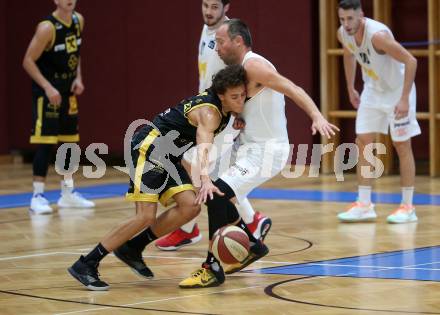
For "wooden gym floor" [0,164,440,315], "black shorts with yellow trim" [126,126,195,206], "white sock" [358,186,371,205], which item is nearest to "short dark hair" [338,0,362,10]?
"white sock" [358,186,371,205]

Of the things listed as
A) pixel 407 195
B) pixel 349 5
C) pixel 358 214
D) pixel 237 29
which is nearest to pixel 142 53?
pixel 349 5

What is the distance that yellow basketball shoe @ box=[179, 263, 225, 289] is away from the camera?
230 inches

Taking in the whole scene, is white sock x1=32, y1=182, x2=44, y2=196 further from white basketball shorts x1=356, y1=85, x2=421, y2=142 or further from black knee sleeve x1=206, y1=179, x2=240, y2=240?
black knee sleeve x1=206, y1=179, x2=240, y2=240

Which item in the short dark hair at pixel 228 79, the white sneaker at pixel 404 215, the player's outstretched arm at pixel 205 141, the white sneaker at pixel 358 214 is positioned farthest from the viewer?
the white sneaker at pixel 358 214

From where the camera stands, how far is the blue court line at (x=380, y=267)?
6086mm

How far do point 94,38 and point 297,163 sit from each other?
357cm

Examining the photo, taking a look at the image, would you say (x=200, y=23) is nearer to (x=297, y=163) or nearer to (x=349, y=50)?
(x=297, y=163)

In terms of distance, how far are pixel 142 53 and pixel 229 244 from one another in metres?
8.47

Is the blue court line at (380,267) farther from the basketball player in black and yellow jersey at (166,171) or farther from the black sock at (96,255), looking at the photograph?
the black sock at (96,255)

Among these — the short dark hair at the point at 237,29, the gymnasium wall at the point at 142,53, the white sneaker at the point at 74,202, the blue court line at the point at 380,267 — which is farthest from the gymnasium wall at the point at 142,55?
the short dark hair at the point at 237,29

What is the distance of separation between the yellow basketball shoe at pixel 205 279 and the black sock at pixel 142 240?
18.3 inches

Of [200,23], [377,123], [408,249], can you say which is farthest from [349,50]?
[200,23]

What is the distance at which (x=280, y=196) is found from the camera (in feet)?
34.4

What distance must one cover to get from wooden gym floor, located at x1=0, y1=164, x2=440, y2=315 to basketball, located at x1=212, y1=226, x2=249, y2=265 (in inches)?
6.8
